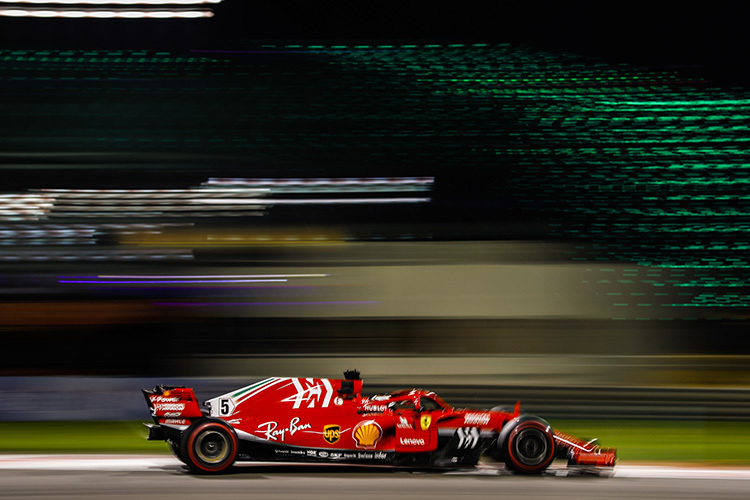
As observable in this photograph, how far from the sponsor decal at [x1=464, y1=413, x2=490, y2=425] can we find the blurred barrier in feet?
14.2

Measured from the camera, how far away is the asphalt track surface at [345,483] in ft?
21.7

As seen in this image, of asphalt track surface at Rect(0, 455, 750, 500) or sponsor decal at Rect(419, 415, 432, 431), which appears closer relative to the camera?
asphalt track surface at Rect(0, 455, 750, 500)

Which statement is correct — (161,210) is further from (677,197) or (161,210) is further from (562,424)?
(677,197)

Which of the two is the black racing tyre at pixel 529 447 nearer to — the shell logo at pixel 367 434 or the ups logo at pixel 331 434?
the shell logo at pixel 367 434

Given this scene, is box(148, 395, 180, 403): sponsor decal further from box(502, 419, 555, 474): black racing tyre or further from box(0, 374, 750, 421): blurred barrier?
box(0, 374, 750, 421): blurred barrier

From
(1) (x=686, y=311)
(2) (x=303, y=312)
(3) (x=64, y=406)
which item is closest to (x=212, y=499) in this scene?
(3) (x=64, y=406)

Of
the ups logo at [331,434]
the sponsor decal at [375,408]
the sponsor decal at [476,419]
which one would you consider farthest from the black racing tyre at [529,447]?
the ups logo at [331,434]

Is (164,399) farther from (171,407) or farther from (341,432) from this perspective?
(341,432)

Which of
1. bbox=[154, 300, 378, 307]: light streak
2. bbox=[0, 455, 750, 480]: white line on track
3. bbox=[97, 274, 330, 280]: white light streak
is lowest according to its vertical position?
bbox=[0, 455, 750, 480]: white line on track

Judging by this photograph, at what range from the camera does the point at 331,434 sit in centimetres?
730

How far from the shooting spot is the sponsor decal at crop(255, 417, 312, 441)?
7293mm

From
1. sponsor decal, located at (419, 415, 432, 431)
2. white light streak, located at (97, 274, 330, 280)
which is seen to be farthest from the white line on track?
white light streak, located at (97, 274, 330, 280)

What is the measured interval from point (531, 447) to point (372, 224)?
7741 mm

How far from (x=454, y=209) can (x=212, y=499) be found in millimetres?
9418
